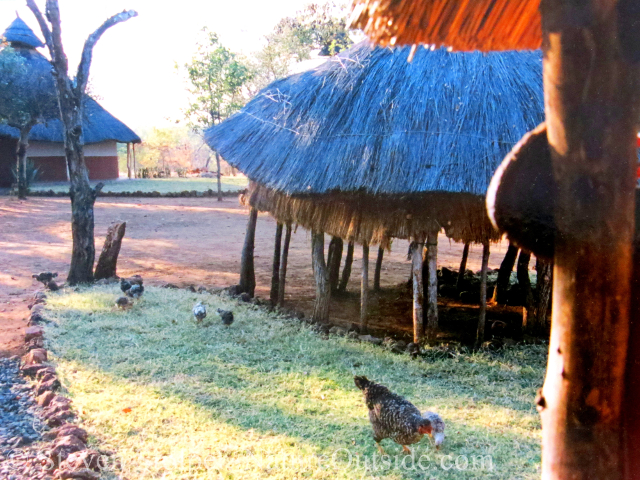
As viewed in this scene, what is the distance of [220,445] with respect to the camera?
3.78 m

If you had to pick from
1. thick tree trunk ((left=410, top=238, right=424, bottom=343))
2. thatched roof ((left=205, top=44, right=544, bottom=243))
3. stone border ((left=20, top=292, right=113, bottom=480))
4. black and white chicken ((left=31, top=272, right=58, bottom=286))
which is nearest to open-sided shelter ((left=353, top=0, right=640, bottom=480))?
stone border ((left=20, top=292, right=113, bottom=480))

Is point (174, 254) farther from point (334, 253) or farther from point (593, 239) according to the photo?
point (593, 239)

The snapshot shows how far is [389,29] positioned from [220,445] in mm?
3013

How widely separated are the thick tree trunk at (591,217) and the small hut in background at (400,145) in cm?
484

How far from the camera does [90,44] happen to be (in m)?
9.15

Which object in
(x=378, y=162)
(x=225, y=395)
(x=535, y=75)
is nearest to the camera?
(x=225, y=395)

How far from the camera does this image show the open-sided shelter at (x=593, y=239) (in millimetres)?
1178

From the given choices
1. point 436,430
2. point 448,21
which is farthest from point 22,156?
point 448,21

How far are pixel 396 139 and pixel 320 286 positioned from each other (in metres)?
2.31

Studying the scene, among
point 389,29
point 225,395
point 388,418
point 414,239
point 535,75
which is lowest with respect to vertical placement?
point 225,395

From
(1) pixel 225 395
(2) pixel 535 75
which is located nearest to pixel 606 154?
(1) pixel 225 395

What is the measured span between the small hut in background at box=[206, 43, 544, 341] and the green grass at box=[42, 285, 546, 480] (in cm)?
110

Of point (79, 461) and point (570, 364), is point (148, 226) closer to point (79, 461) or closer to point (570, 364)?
point (79, 461)

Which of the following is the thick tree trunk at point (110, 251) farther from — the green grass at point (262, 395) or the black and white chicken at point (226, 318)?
the black and white chicken at point (226, 318)
